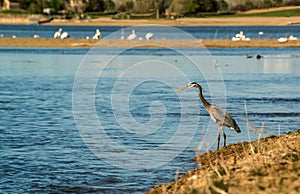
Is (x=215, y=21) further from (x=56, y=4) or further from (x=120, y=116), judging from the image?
(x=120, y=116)

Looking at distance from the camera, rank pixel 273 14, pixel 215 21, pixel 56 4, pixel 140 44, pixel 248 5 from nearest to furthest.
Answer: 1. pixel 140 44
2. pixel 273 14
3. pixel 215 21
4. pixel 248 5
5. pixel 56 4

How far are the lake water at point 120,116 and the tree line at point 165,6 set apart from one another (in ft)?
174

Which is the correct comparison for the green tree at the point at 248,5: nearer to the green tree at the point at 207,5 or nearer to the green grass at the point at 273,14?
the green grass at the point at 273,14

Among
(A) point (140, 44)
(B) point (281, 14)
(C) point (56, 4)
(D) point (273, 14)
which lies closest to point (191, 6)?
(D) point (273, 14)

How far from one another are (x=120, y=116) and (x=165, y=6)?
7355cm

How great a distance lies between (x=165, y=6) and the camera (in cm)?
9250

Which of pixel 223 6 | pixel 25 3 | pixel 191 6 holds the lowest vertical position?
pixel 25 3

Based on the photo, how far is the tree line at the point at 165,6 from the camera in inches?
4380

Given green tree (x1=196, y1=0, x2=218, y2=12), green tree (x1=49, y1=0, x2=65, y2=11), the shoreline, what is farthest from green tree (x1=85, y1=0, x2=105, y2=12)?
green tree (x1=196, y1=0, x2=218, y2=12)

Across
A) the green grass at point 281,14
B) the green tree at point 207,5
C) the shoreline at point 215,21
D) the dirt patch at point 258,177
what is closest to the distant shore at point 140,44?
the shoreline at point 215,21

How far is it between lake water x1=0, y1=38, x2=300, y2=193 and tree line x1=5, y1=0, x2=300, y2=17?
53.1 m

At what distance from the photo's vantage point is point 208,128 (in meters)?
17.5

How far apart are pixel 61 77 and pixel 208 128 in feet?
53.1

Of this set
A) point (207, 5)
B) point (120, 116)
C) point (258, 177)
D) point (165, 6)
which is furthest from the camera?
point (207, 5)
